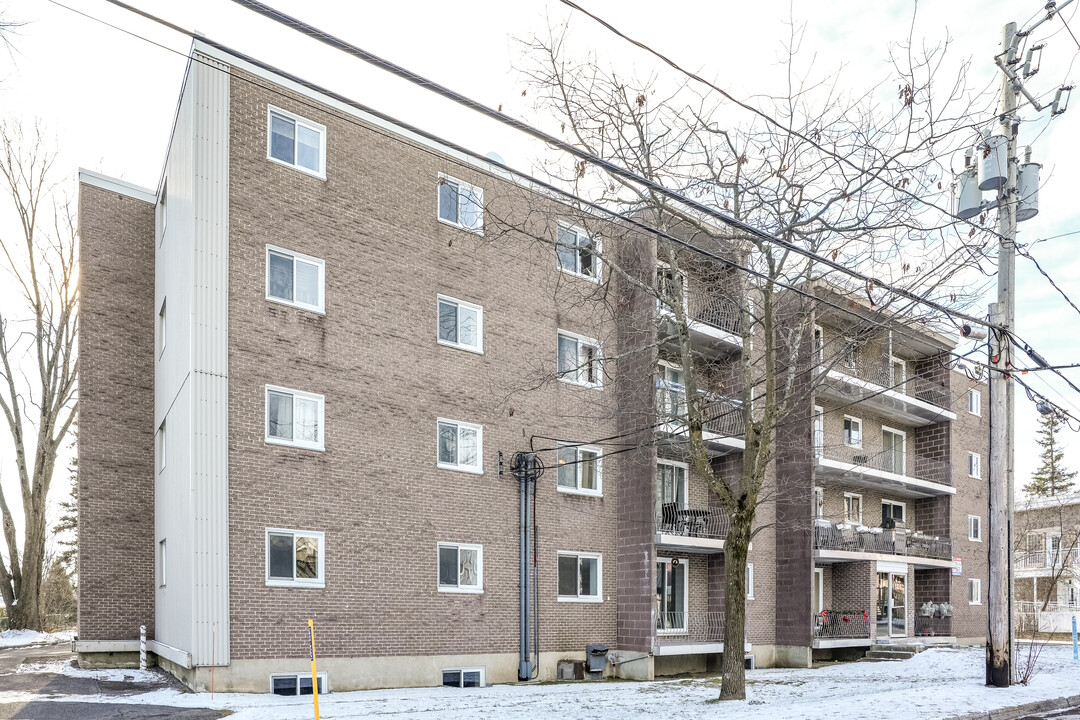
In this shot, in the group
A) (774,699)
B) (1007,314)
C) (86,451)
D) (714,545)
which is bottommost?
(774,699)

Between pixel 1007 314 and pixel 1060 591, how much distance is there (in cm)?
4329

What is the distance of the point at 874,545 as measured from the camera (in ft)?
94.0

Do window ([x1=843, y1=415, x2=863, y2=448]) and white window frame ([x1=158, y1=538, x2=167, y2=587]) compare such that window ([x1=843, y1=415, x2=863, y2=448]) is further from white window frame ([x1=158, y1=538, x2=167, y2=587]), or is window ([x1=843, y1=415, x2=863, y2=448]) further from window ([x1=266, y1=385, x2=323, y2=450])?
white window frame ([x1=158, y1=538, x2=167, y2=587])

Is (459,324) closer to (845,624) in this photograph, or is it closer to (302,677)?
(302,677)

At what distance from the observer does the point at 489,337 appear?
20875 mm

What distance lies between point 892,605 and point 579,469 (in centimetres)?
1408

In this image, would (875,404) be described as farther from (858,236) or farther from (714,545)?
(858,236)

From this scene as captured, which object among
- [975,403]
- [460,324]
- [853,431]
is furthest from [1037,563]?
[460,324]

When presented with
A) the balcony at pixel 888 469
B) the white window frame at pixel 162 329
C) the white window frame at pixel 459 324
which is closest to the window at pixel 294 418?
the white window frame at pixel 459 324

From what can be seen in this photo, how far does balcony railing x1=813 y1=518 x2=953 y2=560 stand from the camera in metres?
26.5

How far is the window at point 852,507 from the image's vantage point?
30.0 meters

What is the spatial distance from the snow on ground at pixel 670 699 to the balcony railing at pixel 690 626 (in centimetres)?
270

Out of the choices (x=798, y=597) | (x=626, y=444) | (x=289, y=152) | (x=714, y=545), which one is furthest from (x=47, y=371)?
(x=798, y=597)

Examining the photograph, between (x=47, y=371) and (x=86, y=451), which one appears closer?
(x=86, y=451)
